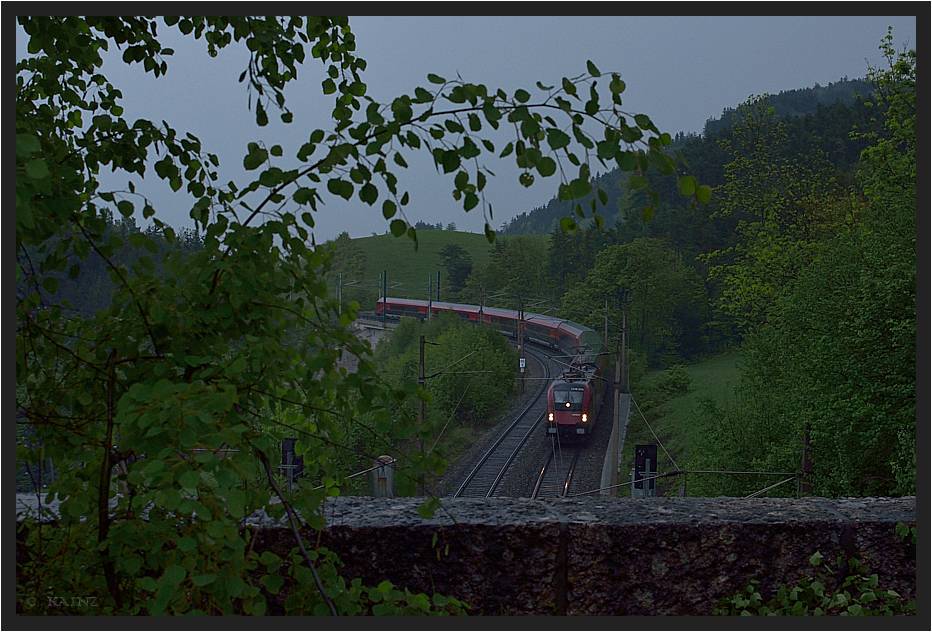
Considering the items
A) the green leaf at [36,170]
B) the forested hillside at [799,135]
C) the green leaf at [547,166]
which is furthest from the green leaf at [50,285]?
the forested hillside at [799,135]

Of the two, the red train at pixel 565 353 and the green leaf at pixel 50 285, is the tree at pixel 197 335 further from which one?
the red train at pixel 565 353

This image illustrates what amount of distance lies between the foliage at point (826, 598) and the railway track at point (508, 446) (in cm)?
150

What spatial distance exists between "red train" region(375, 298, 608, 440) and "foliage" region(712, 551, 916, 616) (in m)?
1.41

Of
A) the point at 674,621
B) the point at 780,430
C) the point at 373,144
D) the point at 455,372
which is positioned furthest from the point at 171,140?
the point at 780,430

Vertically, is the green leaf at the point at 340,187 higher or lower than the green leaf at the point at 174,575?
→ higher

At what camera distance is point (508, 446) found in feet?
9.61

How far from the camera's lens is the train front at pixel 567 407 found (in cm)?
280

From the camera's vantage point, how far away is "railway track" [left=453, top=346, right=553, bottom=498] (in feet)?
9.15

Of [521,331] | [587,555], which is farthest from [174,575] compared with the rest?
[521,331]

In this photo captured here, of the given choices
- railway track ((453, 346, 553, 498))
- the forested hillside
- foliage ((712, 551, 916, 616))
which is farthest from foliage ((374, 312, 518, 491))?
foliage ((712, 551, 916, 616))

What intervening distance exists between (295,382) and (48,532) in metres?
0.56

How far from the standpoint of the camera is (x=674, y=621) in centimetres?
100

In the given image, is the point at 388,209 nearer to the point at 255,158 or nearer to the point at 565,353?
the point at 255,158

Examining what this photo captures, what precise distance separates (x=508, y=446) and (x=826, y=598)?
174 centimetres
